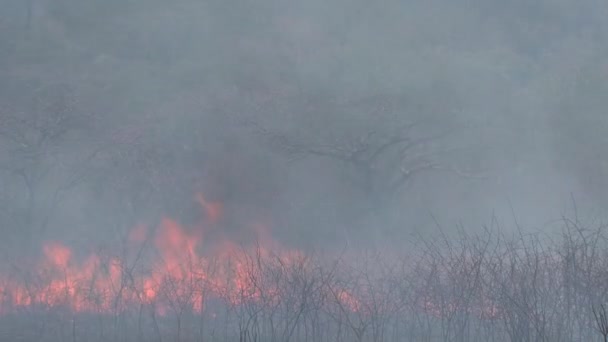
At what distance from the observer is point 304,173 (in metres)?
19.9

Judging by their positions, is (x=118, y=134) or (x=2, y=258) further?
(x=118, y=134)

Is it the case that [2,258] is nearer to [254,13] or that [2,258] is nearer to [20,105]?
[20,105]

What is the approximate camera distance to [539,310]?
8508mm

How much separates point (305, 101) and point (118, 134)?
5157mm

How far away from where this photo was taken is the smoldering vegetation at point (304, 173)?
915cm

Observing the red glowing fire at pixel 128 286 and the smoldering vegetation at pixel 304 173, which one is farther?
the red glowing fire at pixel 128 286

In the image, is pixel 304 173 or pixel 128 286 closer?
pixel 128 286

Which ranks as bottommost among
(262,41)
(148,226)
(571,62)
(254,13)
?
(148,226)

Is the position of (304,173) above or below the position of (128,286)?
above

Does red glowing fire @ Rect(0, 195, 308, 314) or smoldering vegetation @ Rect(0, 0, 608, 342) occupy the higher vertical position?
smoldering vegetation @ Rect(0, 0, 608, 342)

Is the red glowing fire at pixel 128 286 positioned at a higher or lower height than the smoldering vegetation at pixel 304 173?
lower

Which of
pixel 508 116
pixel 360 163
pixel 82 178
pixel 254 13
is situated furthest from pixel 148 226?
pixel 254 13

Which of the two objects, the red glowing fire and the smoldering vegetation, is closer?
the smoldering vegetation

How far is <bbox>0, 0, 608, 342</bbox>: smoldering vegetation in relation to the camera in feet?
30.0
